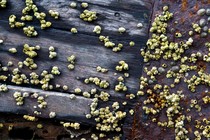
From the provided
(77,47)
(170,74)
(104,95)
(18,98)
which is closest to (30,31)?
(77,47)

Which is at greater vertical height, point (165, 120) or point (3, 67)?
point (3, 67)

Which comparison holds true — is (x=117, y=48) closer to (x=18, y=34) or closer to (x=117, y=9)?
(x=117, y=9)

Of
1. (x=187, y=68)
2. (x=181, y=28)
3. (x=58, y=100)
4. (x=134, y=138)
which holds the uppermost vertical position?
(x=181, y=28)

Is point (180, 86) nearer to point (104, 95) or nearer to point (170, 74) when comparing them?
point (170, 74)

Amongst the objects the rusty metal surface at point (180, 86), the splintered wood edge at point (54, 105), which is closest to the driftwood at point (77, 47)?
the splintered wood edge at point (54, 105)

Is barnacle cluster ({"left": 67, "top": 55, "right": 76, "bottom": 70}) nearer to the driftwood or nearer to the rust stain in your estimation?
the driftwood

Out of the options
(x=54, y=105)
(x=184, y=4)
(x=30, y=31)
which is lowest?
(x=54, y=105)

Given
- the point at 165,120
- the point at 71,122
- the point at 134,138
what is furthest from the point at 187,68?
the point at 71,122

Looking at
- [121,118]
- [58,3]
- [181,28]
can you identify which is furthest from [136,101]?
[58,3]

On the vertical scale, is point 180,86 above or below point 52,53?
below
